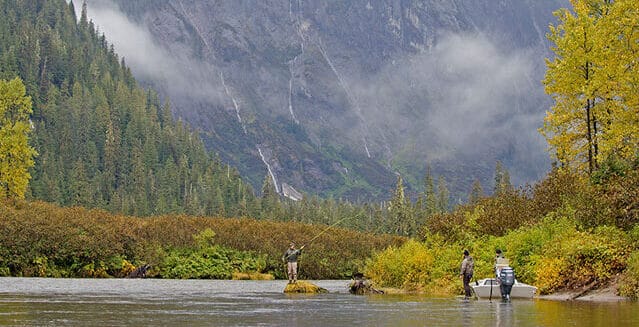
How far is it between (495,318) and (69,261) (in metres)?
55.1

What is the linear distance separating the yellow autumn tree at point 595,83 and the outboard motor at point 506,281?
1407 centimetres

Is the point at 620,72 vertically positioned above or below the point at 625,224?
above

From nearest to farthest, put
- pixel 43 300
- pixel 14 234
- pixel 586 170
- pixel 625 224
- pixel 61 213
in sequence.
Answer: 1. pixel 43 300
2. pixel 625 224
3. pixel 586 170
4. pixel 14 234
5. pixel 61 213

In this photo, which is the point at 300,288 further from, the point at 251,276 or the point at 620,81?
the point at 251,276

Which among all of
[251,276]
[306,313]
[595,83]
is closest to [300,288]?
[306,313]

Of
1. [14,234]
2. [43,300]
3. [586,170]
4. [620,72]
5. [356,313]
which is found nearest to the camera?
[356,313]

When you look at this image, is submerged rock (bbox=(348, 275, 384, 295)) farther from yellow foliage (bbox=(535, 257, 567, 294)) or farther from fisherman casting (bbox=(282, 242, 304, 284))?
yellow foliage (bbox=(535, 257, 567, 294))

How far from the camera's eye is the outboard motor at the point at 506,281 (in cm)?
3856

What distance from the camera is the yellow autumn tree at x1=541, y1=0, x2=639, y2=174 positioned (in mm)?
50094

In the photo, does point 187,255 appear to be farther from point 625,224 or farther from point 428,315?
point 428,315

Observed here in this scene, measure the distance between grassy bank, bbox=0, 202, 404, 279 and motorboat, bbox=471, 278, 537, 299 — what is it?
77.2 ft

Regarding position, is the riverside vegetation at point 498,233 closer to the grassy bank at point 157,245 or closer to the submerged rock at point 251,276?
the grassy bank at point 157,245

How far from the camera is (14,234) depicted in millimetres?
72375

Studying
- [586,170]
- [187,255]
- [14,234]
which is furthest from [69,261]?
[586,170]
